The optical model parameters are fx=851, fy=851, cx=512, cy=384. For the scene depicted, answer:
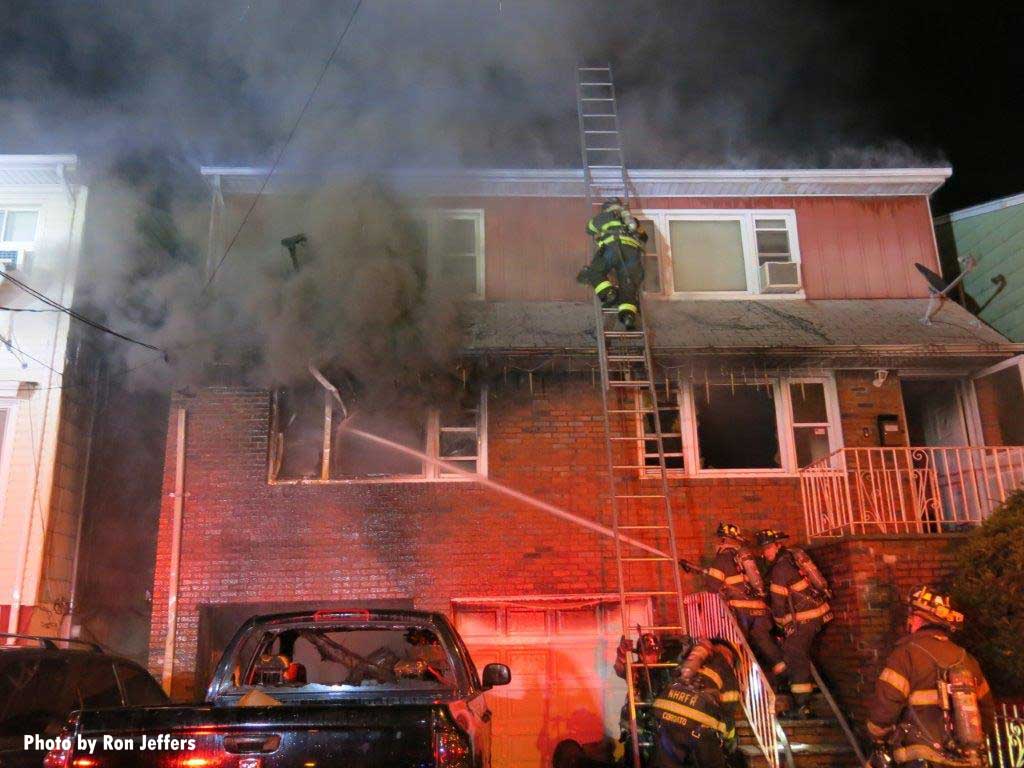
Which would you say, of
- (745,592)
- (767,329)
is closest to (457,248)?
(767,329)

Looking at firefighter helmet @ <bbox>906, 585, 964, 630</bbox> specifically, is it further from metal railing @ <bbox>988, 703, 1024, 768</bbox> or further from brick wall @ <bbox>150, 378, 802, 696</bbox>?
brick wall @ <bbox>150, 378, 802, 696</bbox>

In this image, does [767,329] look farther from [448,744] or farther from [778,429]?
[448,744]

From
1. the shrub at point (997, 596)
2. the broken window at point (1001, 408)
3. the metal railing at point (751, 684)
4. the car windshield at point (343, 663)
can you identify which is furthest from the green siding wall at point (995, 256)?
the car windshield at point (343, 663)

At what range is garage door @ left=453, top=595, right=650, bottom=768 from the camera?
8.90 m

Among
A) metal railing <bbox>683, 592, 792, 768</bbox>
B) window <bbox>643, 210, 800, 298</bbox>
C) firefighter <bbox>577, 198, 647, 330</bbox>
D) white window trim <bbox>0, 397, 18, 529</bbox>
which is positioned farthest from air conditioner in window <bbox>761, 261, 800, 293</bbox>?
white window trim <bbox>0, 397, 18, 529</bbox>

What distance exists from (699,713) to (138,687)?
4.08 m

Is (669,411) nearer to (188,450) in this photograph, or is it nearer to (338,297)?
(338,297)

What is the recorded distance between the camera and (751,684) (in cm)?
732

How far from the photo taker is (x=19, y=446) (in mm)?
9930

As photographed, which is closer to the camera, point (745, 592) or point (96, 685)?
point (96, 685)

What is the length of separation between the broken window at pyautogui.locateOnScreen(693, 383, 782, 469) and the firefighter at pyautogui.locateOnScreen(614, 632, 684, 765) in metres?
2.37

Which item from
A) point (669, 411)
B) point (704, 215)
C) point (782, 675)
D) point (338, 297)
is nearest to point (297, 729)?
point (782, 675)

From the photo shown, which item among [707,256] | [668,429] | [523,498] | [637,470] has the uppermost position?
[707,256]

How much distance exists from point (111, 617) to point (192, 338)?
4830 millimetres
